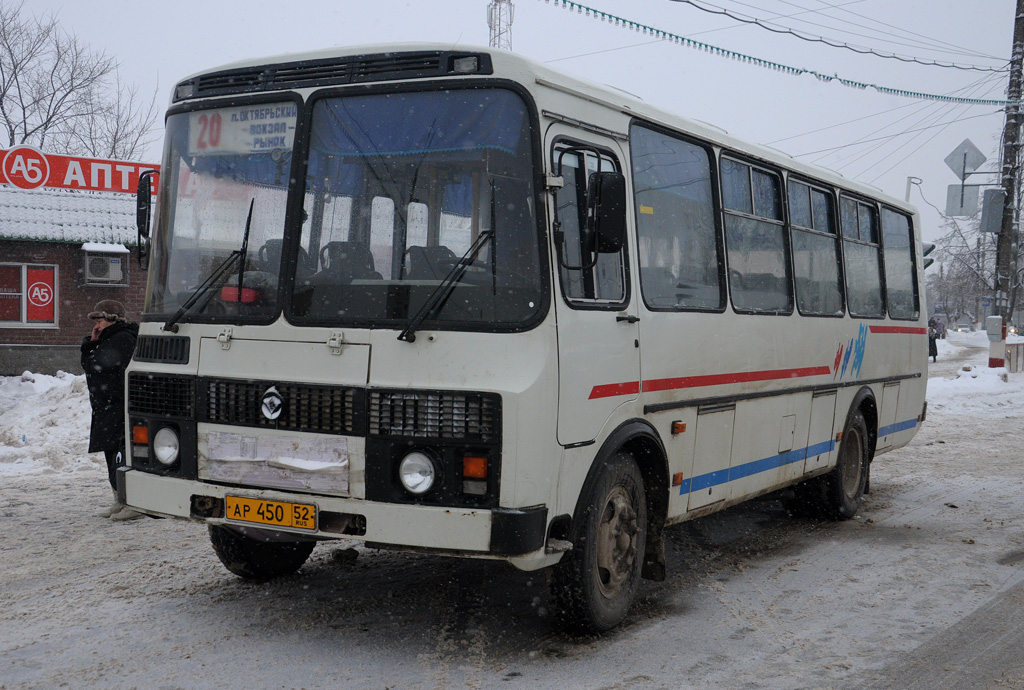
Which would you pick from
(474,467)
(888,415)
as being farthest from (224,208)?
(888,415)

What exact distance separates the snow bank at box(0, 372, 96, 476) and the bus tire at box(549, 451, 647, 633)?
24.5 ft

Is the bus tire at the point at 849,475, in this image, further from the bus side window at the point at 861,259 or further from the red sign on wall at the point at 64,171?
the red sign on wall at the point at 64,171

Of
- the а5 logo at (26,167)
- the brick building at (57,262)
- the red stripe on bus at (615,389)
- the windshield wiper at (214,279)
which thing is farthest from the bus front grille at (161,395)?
the а5 logo at (26,167)

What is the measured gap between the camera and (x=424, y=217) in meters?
4.89

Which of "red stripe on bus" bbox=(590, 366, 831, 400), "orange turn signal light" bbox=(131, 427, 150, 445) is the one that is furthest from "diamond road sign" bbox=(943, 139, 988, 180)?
"orange turn signal light" bbox=(131, 427, 150, 445)

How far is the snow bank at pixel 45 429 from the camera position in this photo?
1120 cm

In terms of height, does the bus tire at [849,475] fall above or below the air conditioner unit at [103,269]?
below

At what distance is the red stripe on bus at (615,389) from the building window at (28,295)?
20.0 m

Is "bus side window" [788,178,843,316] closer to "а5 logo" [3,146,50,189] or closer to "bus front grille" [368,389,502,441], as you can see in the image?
"bus front grille" [368,389,502,441]

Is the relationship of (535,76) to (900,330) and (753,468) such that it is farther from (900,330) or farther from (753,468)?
(900,330)

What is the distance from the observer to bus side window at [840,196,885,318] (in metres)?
9.30

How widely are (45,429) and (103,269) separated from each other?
11.1 meters

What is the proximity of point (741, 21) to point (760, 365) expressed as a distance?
35.3 ft

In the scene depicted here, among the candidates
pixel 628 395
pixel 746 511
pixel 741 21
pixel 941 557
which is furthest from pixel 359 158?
pixel 741 21
